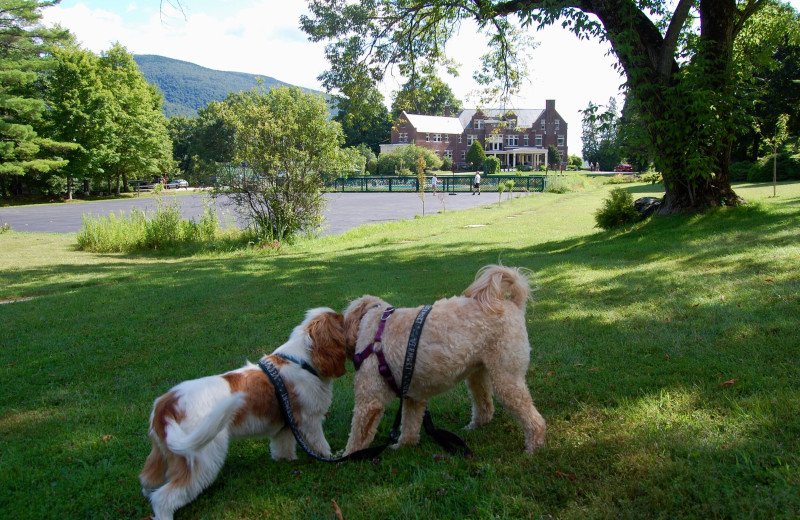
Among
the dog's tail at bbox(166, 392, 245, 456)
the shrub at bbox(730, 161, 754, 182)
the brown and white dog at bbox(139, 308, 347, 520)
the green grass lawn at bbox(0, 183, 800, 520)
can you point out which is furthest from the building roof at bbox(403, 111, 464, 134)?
the dog's tail at bbox(166, 392, 245, 456)

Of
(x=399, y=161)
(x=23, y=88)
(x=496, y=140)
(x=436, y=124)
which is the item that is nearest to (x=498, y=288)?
(x=23, y=88)

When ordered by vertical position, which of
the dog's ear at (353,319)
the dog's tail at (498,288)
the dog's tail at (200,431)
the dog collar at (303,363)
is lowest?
the dog's tail at (200,431)

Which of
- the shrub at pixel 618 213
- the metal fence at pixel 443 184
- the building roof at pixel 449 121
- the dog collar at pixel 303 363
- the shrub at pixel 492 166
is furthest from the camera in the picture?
the building roof at pixel 449 121

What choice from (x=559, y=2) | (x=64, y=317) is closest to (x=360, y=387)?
(x=64, y=317)

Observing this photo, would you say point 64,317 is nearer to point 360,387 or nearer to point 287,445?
point 287,445

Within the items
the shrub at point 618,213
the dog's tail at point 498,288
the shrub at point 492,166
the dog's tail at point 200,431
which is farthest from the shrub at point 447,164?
the dog's tail at point 200,431

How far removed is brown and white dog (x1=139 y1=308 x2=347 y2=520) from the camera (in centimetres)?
276

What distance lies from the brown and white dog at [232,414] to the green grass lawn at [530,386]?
0.20 meters

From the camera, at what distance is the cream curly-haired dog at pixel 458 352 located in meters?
3.27

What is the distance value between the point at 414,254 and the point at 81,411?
8.55 metres

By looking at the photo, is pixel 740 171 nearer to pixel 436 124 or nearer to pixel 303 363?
pixel 303 363

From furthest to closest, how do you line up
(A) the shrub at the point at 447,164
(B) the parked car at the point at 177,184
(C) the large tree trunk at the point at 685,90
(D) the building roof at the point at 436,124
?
(D) the building roof at the point at 436,124 → (A) the shrub at the point at 447,164 → (B) the parked car at the point at 177,184 → (C) the large tree trunk at the point at 685,90

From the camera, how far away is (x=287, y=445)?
3482 mm

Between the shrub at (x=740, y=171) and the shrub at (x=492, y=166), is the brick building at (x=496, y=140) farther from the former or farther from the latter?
the shrub at (x=740, y=171)
